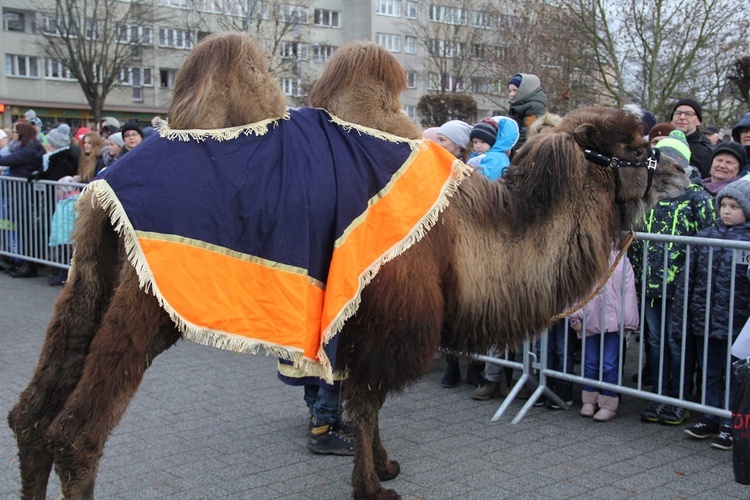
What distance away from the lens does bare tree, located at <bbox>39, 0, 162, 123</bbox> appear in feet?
139

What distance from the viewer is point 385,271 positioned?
4.11 meters

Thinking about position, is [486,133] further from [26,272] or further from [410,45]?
[410,45]

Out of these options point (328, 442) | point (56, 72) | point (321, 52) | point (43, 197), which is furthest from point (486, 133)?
point (321, 52)

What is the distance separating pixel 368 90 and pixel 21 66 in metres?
51.2

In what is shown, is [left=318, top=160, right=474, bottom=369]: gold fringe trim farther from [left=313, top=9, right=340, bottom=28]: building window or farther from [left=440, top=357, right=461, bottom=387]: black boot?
[left=313, top=9, right=340, bottom=28]: building window

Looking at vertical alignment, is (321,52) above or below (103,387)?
above

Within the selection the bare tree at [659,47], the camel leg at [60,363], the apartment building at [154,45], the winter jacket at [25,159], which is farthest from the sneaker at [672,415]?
the apartment building at [154,45]

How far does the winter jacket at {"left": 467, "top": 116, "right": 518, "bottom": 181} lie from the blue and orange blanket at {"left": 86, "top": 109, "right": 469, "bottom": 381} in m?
2.20

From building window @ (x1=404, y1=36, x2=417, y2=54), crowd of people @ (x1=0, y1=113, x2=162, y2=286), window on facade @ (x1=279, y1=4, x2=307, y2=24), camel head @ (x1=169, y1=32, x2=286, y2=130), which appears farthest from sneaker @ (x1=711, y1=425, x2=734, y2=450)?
building window @ (x1=404, y1=36, x2=417, y2=54)

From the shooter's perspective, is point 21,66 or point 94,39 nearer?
point 94,39

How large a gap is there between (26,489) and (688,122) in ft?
22.3

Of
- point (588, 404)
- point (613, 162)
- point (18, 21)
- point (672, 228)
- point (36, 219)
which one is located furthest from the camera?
point (18, 21)

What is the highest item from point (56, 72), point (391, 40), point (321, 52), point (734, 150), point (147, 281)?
point (391, 40)

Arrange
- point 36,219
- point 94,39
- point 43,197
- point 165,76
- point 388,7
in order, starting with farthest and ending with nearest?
point 388,7 → point 165,76 → point 94,39 → point 36,219 → point 43,197
